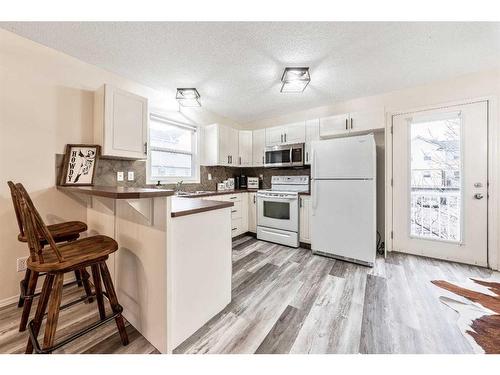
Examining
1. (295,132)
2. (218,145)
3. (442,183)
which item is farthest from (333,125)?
(218,145)

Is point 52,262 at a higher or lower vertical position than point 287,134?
lower

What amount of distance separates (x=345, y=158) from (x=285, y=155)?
1.14 m

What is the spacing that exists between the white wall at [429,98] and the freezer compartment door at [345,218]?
2.62 feet

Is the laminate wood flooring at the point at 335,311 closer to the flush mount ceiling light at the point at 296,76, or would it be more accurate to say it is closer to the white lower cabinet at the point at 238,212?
the white lower cabinet at the point at 238,212

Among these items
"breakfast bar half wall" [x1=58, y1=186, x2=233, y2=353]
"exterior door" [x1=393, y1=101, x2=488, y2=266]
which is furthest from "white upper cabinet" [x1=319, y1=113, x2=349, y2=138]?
"breakfast bar half wall" [x1=58, y1=186, x2=233, y2=353]

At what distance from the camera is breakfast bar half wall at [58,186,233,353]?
1.17 m

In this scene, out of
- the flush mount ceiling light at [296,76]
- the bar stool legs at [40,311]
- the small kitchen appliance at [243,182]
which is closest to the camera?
the bar stool legs at [40,311]

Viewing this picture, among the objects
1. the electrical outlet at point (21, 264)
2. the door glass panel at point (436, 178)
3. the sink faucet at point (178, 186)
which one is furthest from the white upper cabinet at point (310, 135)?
the electrical outlet at point (21, 264)

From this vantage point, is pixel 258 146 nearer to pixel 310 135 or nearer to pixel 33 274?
pixel 310 135

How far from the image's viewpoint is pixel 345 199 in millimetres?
2619

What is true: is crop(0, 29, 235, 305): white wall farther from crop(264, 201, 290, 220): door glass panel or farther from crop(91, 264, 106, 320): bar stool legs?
crop(264, 201, 290, 220): door glass panel

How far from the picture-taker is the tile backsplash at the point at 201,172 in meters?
2.30
